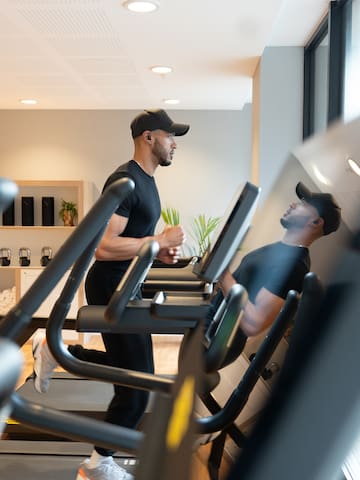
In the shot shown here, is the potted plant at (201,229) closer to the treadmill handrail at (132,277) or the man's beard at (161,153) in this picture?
the man's beard at (161,153)

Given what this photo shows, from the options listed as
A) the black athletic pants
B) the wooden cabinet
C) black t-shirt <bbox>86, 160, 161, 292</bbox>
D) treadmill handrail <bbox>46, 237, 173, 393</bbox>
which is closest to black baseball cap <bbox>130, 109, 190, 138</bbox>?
black t-shirt <bbox>86, 160, 161, 292</bbox>

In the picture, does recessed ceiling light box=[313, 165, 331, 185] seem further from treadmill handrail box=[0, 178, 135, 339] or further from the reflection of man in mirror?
treadmill handrail box=[0, 178, 135, 339]

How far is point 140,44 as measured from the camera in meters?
3.77

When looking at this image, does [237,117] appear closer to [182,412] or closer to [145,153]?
[145,153]

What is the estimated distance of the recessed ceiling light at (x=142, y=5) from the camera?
298cm

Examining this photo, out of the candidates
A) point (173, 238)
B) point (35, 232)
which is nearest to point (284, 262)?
point (173, 238)

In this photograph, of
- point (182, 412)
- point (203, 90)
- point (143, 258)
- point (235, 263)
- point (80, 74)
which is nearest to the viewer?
point (182, 412)

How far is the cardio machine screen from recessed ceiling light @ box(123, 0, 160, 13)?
2.32 metres

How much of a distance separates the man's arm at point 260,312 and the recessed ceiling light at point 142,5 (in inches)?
103

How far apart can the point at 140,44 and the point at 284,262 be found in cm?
341

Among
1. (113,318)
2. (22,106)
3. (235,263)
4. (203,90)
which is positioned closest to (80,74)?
(203,90)

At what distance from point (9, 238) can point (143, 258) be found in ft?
18.4

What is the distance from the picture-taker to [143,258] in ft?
3.76

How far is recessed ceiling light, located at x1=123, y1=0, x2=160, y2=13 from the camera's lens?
2977 mm
